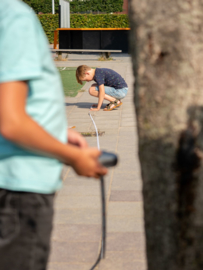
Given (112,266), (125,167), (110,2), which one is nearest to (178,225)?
(112,266)

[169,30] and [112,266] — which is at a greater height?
[169,30]

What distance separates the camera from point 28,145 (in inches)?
53.2

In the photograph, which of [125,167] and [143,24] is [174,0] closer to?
[143,24]

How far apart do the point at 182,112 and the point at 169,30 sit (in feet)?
0.92

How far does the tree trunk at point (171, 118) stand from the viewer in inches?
55.7

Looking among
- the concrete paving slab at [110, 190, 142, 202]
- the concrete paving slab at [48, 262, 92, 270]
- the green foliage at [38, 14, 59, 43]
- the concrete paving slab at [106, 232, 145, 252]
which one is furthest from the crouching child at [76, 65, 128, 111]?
the green foliage at [38, 14, 59, 43]

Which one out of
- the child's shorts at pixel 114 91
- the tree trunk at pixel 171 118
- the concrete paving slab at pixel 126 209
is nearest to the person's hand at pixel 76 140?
the tree trunk at pixel 171 118

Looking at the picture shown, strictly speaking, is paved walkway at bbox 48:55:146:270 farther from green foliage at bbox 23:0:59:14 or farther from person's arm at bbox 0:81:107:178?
green foliage at bbox 23:0:59:14

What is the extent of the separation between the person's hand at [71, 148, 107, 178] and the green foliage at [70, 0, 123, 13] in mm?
52516

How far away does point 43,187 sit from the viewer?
1491mm

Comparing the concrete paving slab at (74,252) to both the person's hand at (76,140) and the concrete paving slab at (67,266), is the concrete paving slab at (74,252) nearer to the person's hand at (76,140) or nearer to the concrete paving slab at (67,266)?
the concrete paving slab at (67,266)

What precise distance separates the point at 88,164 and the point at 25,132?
0.23 metres

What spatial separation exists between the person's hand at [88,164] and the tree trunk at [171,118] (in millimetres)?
220

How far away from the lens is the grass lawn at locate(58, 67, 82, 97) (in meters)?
11.2
